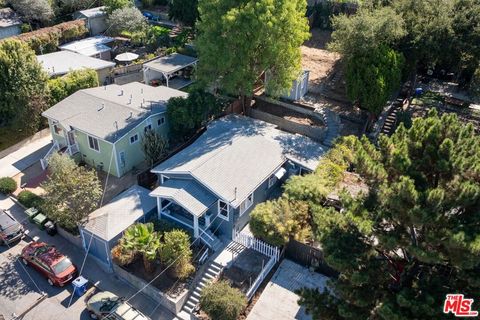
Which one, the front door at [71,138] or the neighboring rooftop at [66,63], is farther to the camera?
the neighboring rooftop at [66,63]

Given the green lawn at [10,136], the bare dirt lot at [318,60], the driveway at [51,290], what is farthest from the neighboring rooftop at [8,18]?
the bare dirt lot at [318,60]

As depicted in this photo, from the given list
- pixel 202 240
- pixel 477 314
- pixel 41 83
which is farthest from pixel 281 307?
pixel 41 83

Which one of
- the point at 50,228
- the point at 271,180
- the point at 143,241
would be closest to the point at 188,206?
the point at 143,241

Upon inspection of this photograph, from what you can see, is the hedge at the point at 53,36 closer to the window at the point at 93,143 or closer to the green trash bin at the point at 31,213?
the window at the point at 93,143

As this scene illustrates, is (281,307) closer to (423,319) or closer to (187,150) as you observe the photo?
(423,319)

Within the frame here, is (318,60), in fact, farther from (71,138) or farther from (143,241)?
(143,241)

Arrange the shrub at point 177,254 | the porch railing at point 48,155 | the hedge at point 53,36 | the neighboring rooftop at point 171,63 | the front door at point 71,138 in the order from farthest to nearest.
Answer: the hedge at point 53,36, the neighboring rooftop at point 171,63, the front door at point 71,138, the porch railing at point 48,155, the shrub at point 177,254

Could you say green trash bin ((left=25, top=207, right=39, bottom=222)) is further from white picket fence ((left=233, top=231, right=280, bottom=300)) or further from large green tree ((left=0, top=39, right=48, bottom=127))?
white picket fence ((left=233, top=231, right=280, bottom=300))
